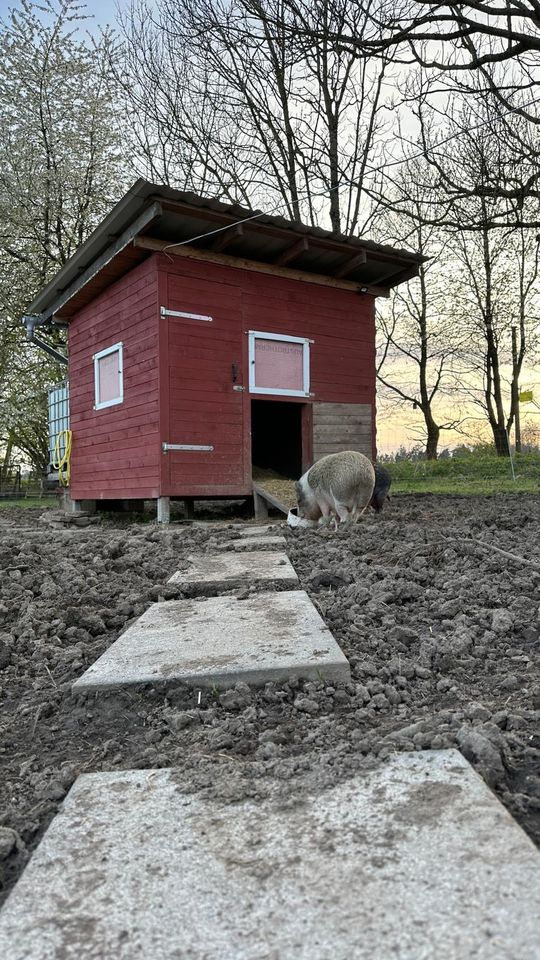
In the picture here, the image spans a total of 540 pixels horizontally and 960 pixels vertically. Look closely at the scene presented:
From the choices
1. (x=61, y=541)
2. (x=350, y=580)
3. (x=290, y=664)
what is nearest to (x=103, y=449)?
(x=61, y=541)

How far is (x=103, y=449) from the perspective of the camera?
9.03 meters

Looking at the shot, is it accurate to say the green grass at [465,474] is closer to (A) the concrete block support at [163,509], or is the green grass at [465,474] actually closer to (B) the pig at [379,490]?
(B) the pig at [379,490]

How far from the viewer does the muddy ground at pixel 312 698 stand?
3.93 ft

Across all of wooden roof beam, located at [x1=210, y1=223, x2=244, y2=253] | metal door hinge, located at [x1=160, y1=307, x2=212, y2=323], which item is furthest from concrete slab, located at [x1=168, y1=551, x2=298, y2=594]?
wooden roof beam, located at [x1=210, y1=223, x2=244, y2=253]

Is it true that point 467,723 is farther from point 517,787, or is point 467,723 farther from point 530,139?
point 530,139

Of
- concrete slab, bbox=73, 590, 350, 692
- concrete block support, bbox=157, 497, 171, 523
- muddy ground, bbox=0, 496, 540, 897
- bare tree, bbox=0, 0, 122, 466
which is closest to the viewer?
muddy ground, bbox=0, 496, 540, 897

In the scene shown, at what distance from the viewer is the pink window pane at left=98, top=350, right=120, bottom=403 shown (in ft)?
28.2

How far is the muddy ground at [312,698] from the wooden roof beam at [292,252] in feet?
17.0

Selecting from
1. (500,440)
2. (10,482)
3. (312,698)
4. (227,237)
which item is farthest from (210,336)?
(10,482)

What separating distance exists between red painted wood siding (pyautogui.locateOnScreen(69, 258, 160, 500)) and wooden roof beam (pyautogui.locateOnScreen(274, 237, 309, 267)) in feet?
5.54

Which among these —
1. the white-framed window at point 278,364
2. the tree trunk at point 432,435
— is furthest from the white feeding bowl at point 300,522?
the tree trunk at point 432,435

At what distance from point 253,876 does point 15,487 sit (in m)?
21.1

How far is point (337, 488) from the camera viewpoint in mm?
5594

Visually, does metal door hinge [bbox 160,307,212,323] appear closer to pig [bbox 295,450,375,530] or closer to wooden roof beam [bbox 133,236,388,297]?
wooden roof beam [bbox 133,236,388,297]
